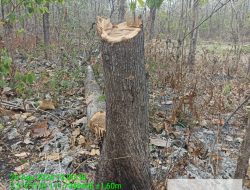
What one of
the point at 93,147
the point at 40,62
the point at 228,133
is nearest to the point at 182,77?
the point at 228,133

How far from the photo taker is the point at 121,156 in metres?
2.09

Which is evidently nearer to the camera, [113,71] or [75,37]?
[113,71]

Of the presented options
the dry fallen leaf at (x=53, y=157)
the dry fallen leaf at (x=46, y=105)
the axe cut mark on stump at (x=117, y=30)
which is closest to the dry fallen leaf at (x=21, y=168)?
the dry fallen leaf at (x=53, y=157)

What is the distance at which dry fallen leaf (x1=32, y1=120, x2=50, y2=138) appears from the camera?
3455mm

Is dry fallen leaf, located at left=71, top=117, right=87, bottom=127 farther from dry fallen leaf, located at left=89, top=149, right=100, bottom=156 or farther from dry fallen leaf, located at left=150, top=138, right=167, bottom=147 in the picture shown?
dry fallen leaf, located at left=150, top=138, right=167, bottom=147

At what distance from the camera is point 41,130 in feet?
11.6

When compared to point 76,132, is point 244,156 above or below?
above

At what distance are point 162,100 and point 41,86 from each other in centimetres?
224


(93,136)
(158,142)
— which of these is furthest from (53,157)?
(158,142)

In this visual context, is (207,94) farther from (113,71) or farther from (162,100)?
(113,71)

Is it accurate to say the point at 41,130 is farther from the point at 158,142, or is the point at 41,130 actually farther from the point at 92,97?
the point at 158,142

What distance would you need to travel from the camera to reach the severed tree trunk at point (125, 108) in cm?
192

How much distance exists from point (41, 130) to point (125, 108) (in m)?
1.92

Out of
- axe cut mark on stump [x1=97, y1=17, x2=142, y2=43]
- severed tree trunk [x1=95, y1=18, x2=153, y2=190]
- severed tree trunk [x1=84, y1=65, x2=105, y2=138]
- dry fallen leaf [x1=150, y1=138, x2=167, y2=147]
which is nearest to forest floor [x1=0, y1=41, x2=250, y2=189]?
dry fallen leaf [x1=150, y1=138, x2=167, y2=147]
